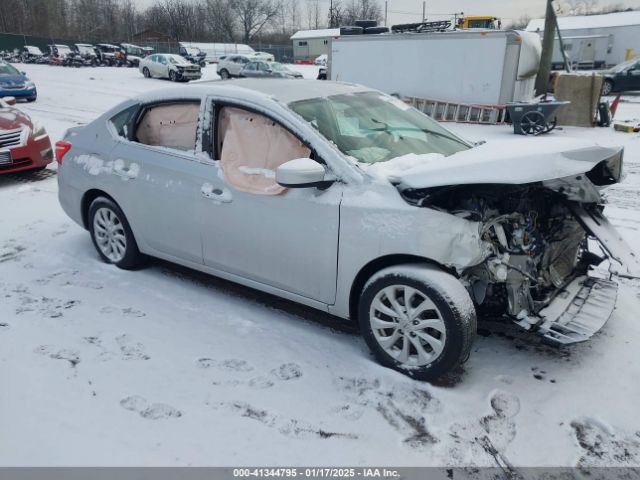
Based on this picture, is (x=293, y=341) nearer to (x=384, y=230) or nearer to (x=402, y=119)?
(x=384, y=230)

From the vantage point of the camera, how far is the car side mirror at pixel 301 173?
3.02 meters

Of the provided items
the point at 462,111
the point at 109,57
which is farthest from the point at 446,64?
the point at 109,57

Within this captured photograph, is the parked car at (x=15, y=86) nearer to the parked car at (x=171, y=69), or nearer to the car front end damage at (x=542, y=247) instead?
the parked car at (x=171, y=69)

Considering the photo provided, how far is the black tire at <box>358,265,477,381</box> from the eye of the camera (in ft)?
9.34

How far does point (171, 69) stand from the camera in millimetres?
26656

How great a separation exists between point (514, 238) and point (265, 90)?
6.77 ft

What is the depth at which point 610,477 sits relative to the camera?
2.40m

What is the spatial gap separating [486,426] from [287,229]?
1686 mm

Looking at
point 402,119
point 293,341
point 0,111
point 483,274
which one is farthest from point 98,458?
point 0,111

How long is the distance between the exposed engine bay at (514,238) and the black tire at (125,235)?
268cm

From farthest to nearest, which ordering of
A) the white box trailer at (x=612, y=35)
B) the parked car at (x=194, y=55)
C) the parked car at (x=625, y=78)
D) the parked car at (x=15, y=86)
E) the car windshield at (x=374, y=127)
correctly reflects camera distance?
the parked car at (x=194, y=55), the white box trailer at (x=612, y=35), the parked car at (x=625, y=78), the parked car at (x=15, y=86), the car windshield at (x=374, y=127)

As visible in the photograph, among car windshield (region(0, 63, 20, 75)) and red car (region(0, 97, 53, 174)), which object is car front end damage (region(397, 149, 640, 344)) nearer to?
red car (region(0, 97, 53, 174))

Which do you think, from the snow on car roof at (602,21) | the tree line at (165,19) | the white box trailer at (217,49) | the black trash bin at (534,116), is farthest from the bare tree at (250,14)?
the black trash bin at (534,116)

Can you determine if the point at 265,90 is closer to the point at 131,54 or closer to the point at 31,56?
the point at 131,54
